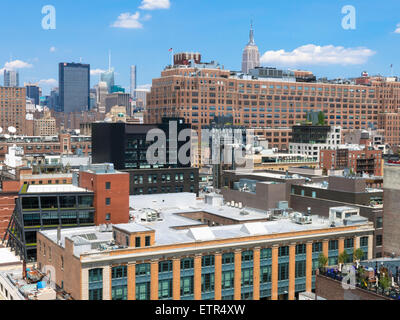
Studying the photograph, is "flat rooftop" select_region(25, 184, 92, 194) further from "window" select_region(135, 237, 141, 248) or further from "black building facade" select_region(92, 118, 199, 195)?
"black building facade" select_region(92, 118, 199, 195)

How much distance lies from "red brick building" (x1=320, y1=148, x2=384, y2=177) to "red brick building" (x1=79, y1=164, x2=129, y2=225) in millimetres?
99627

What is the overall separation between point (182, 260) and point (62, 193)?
27.0m

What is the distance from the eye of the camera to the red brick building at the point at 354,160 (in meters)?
170

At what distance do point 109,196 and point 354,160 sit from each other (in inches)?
4441

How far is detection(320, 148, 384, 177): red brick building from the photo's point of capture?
558 ft

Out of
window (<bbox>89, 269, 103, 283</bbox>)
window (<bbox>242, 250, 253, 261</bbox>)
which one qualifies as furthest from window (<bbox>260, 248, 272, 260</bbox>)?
window (<bbox>89, 269, 103, 283</bbox>)

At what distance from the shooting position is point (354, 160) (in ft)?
568

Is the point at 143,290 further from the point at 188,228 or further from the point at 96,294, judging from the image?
the point at 188,228

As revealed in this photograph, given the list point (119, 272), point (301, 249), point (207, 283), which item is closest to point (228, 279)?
point (207, 283)

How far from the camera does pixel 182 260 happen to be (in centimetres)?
6316
